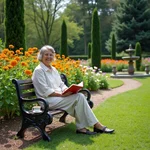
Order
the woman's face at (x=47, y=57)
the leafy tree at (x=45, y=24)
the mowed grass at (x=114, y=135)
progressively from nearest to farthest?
the mowed grass at (x=114, y=135), the woman's face at (x=47, y=57), the leafy tree at (x=45, y=24)

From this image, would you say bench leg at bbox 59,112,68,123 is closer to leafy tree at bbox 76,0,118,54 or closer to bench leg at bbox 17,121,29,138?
bench leg at bbox 17,121,29,138

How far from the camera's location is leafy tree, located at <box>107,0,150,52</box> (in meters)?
28.3

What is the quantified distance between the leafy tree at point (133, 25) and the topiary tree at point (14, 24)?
2139 cm

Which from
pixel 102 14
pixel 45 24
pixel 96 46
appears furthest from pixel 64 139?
pixel 102 14

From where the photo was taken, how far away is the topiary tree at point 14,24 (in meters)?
8.15

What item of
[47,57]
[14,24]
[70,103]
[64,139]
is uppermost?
[14,24]

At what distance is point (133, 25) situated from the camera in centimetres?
2830

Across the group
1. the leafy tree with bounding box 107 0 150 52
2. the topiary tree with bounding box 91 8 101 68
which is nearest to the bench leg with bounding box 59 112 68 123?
the topiary tree with bounding box 91 8 101 68

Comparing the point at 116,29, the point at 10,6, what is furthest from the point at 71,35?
the point at 10,6

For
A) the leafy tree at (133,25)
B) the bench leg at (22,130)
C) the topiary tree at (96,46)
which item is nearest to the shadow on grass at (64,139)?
the bench leg at (22,130)

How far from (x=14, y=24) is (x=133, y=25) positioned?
22.3 metres

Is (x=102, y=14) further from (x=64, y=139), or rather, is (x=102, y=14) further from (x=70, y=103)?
(x=64, y=139)

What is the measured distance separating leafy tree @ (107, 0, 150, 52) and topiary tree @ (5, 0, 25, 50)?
842 inches

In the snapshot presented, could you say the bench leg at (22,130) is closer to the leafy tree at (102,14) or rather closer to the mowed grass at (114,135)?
the mowed grass at (114,135)
